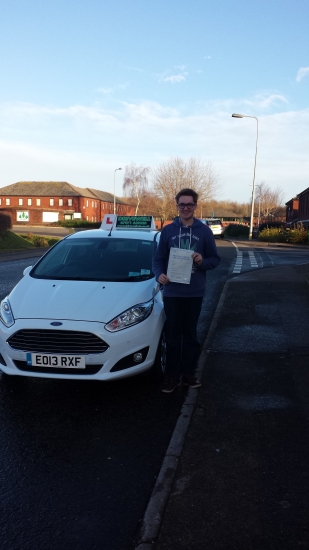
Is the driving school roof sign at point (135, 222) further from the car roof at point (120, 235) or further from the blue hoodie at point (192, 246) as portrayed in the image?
the blue hoodie at point (192, 246)

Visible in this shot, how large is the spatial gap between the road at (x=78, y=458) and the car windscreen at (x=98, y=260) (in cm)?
115

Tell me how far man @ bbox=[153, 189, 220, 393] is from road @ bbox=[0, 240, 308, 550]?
40cm

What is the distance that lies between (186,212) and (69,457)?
2401 mm

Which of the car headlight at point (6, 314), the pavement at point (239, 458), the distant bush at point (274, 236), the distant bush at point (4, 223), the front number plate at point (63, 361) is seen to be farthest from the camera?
the distant bush at point (274, 236)

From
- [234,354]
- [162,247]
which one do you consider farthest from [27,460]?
[234,354]

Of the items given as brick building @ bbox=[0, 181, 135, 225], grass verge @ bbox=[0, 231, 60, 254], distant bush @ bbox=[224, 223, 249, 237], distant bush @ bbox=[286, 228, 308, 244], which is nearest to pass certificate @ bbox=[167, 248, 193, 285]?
grass verge @ bbox=[0, 231, 60, 254]

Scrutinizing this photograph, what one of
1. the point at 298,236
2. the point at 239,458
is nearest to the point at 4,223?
the point at 298,236

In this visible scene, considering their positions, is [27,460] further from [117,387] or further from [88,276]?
[88,276]

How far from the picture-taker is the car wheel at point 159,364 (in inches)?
212

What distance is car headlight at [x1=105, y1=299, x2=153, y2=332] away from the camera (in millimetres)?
4909

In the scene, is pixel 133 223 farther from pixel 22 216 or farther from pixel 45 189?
pixel 45 189

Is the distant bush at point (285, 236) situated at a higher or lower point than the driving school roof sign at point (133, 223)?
lower

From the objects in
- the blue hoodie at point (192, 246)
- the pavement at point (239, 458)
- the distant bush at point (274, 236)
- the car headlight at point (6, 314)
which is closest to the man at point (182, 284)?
the blue hoodie at point (192, 246)

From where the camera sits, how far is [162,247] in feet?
17.3
